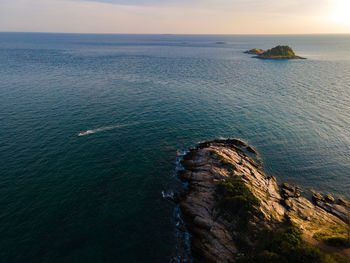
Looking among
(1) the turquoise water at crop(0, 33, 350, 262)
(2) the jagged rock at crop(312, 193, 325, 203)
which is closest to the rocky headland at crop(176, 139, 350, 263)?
(2) the jagged rock at crop(312, 193, 325, 203)

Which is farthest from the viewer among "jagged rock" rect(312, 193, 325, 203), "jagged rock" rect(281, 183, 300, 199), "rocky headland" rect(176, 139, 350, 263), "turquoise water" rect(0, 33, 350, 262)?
"jagged rock" rect(281, 183, 300, 199)

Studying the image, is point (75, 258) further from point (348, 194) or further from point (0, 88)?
point (0, 88)

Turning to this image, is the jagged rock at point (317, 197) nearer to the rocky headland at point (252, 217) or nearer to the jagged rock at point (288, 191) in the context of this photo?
the rocky headland at point (252, 217)

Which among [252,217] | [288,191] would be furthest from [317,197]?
[252,217]

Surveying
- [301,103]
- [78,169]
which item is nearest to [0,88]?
[78,169]

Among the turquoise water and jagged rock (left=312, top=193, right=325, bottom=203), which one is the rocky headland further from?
the turquoise water

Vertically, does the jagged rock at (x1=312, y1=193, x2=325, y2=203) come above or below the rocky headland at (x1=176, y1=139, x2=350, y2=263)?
below
